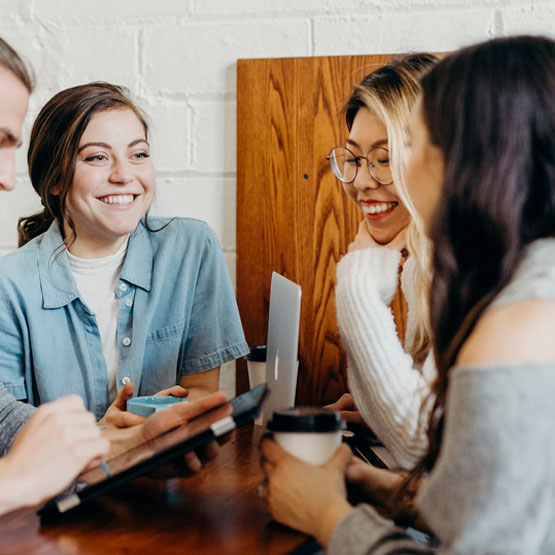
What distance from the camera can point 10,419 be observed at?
43.6 inches

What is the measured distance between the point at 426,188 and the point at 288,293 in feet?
1.18

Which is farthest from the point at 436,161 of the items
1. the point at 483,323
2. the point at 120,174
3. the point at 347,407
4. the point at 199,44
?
the point at 199,44

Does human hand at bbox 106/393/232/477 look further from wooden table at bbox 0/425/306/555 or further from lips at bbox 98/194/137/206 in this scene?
lips at bbox 98/194/137/206

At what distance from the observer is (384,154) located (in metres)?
1.36

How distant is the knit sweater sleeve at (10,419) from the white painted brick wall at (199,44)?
74 centimetres

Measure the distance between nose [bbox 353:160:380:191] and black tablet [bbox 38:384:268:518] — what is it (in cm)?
62

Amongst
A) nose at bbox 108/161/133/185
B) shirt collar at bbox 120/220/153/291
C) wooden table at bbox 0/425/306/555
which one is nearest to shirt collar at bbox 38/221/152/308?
shirt collar at bbox 120/220/153/291

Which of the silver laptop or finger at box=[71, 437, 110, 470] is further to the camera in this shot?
the silver laptop

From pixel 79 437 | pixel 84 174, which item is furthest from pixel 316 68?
pixel 79 437

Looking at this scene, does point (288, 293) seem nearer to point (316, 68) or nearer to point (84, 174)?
point (84, 174)

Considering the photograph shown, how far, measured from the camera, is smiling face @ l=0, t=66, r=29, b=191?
1017 millimetres

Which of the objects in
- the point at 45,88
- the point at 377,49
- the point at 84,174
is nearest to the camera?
the point at 84,174

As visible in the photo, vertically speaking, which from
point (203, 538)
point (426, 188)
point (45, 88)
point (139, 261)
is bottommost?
point (203, 538)

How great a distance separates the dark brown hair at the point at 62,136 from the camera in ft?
4.90
